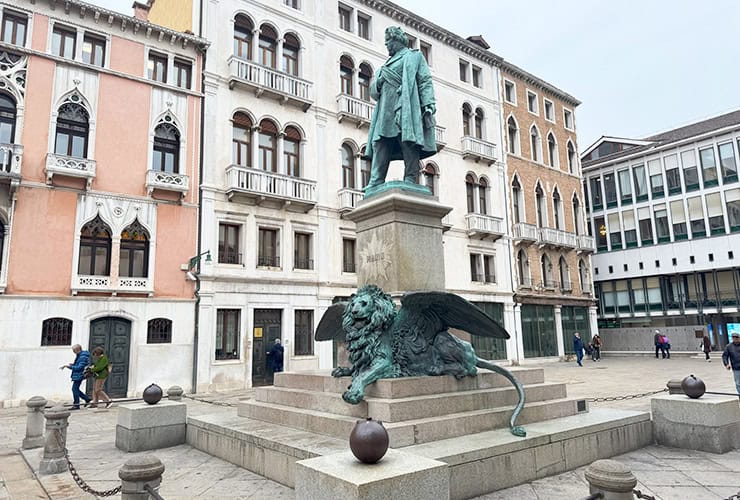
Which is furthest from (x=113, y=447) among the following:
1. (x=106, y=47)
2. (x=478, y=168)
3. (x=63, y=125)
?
(x=478, y=168)

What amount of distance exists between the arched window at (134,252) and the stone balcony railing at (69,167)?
6.51ft

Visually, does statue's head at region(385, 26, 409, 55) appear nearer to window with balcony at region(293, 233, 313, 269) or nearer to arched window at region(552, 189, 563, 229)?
window with balcony at region(293, 233, 313, 269)

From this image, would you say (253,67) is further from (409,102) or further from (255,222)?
(409,102)

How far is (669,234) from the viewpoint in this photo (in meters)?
36.5

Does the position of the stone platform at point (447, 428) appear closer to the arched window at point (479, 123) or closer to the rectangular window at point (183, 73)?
the rectangular window at point (183, 73)

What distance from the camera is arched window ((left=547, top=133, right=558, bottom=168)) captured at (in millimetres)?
33812

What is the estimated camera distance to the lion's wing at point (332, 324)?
798 centimetres

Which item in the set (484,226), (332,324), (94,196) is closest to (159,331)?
(94,196)

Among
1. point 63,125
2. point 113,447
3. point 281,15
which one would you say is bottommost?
point 113,447

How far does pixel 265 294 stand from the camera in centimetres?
1988

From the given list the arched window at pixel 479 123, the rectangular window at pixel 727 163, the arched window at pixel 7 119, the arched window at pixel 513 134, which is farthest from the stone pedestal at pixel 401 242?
the rectangular window at pixel 727 163

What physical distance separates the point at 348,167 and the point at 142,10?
12691 millimetres

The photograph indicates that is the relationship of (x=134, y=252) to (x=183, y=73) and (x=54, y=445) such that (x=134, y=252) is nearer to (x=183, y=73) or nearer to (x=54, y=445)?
(x=183, y=73)

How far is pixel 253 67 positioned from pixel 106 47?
17.5 feet
